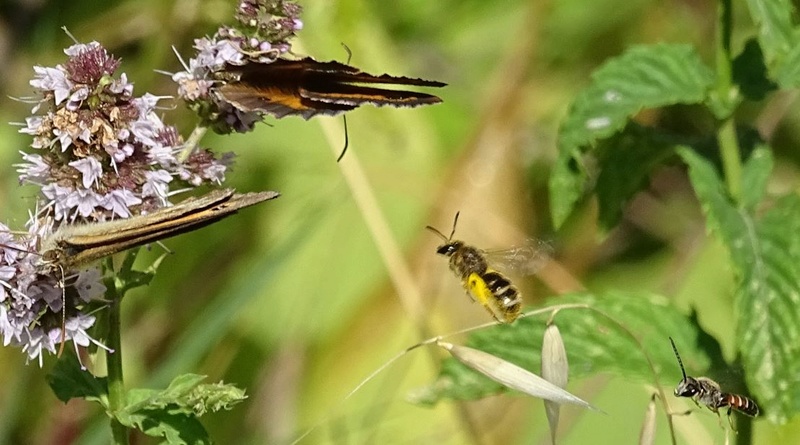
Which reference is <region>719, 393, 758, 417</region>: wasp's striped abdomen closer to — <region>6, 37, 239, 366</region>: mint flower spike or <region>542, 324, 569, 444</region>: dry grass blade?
<region>542, 324, 569, 444</region>: dry grass blade

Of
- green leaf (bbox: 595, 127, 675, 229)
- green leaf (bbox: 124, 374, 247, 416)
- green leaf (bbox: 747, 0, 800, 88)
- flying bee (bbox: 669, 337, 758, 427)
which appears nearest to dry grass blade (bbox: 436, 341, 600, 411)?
flying bee (bbox: 669, 337, 758, 427)

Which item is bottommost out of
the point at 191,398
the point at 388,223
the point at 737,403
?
the point at 737,403

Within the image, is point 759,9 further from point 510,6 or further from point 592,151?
point 510,6

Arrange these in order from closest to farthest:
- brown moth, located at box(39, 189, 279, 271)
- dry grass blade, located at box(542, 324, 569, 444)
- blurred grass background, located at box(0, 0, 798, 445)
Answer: brown moth, located at box(39, 189, 279, 271) → dry grass blade, located at box(542, 324, 569, 444) → blurred grass background, located at box(0, 0, 798, 445)

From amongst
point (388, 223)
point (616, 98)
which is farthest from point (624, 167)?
point (388, 223)

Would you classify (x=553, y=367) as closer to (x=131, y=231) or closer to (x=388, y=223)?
(x=131, y=231)

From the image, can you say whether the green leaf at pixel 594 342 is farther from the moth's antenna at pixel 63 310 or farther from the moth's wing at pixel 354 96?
the moth's antenna at pixel 63 310
